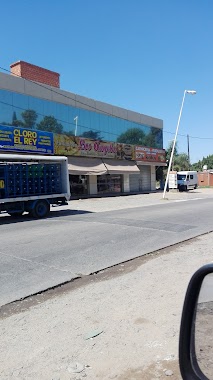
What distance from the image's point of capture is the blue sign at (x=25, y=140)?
24.0m

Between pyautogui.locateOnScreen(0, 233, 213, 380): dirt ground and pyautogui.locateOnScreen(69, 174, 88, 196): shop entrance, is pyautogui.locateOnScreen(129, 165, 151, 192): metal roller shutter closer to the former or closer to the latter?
pyautogui.locateOnScreen(69, 174, 88, 196): shop entrance

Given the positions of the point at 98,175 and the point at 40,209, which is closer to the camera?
the point at 40,209

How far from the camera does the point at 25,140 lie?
25.2 m

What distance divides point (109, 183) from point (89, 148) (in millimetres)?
5515

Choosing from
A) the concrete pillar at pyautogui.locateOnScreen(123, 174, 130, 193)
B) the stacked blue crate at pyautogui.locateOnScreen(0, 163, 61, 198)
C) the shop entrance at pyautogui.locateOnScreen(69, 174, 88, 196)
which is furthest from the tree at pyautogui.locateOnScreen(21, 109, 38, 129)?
the stacked blue crate at pyautogui.locateOnScreen(0, 163, 61, 198)

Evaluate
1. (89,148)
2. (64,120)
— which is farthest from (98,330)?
(64,120)

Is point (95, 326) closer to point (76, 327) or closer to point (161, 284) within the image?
point (76, 327)

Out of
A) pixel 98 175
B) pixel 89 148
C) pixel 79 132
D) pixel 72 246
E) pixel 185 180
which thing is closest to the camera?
pixel 72 246

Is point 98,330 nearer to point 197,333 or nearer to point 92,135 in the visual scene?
point 197,333

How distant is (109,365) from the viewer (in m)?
3.27

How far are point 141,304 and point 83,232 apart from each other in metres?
6.34

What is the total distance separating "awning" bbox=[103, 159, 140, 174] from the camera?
33469mm

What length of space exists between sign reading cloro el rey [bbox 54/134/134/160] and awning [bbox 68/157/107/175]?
43cm

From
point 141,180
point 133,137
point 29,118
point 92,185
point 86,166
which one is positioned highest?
point 29,118
